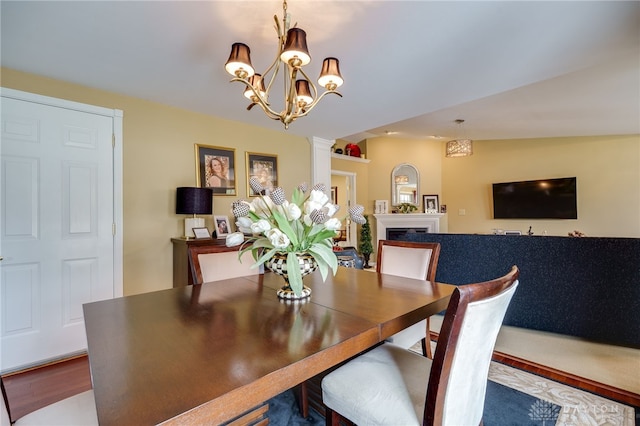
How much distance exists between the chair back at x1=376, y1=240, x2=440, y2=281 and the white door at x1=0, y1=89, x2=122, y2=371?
2.41 meters

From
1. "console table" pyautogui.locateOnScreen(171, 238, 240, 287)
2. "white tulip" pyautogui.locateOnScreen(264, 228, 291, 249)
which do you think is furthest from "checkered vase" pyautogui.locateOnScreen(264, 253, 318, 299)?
"console table" pyautogui.locateOnScreen(171, 238, 240, 287)

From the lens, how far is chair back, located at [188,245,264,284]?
1.79 m

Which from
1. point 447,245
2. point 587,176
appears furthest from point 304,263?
point 587,176

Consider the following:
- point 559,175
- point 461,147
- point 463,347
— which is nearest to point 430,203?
point 461,147

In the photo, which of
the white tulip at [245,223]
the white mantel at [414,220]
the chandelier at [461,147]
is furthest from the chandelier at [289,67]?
the white mantel at [414,220]

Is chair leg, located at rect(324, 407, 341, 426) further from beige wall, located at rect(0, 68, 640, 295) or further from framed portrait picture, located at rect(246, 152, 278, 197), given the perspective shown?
framed portrait picture, located at rect(246, 152, 278, 197)

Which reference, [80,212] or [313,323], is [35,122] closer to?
[80,212]

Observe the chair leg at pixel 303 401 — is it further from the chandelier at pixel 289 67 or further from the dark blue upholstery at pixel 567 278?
the dark blue upholstery at pixel 567 278

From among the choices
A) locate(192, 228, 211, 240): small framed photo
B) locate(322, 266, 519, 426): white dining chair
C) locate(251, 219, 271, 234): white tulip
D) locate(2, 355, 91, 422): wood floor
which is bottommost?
locate(2, 355, 91, 422): wood floor

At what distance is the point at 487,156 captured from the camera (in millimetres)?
6488

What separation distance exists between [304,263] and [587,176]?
21.2 ft

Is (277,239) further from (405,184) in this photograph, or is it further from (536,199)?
(536,199)

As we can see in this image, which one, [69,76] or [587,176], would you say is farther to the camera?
[587,176]

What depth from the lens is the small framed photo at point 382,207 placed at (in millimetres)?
6914
